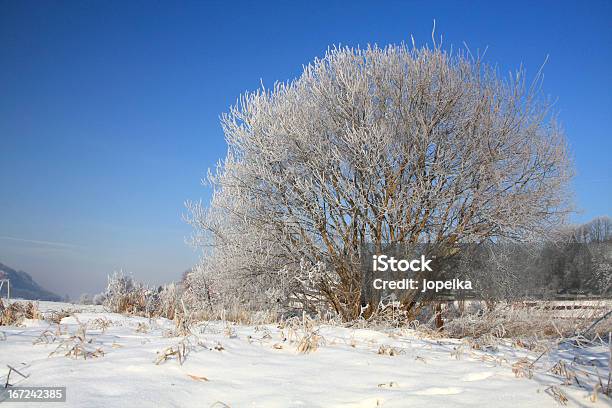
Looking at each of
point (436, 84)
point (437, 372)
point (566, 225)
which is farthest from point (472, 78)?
point (437, 372)

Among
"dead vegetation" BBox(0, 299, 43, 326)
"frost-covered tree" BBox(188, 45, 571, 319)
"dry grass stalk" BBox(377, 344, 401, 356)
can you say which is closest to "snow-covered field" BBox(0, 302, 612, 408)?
"dry grass stalk" BBox(377, 344, 401, 356)

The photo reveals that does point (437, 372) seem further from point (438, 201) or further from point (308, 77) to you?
point (308, 77)

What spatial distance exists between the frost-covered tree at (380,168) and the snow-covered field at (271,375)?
4.37 m

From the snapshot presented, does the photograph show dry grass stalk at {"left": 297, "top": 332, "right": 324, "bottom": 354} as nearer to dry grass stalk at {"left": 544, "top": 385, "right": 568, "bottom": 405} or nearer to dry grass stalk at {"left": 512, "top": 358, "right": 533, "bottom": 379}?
dry grass stalk at {"left": 512, "top": 358, "right": 533, "bottom": 379}

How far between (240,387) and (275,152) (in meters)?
6.07

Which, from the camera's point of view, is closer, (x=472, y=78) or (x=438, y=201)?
(x=438, y=201)

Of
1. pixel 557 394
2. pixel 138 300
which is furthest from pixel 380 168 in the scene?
pixel 557 394

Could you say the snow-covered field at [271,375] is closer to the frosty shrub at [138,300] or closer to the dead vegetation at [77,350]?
the dead vegetation at [77,350]

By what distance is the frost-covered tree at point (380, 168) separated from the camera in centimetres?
772

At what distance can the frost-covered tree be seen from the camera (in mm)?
Result: 7723

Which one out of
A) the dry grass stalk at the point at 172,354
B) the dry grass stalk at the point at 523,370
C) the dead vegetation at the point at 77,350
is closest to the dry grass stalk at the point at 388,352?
the dry grass stalk at the point at 523,370

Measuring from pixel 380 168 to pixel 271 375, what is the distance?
18.5ft

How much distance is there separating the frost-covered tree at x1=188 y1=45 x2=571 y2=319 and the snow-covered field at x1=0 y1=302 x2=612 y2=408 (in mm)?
4371

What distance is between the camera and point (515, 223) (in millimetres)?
7648
